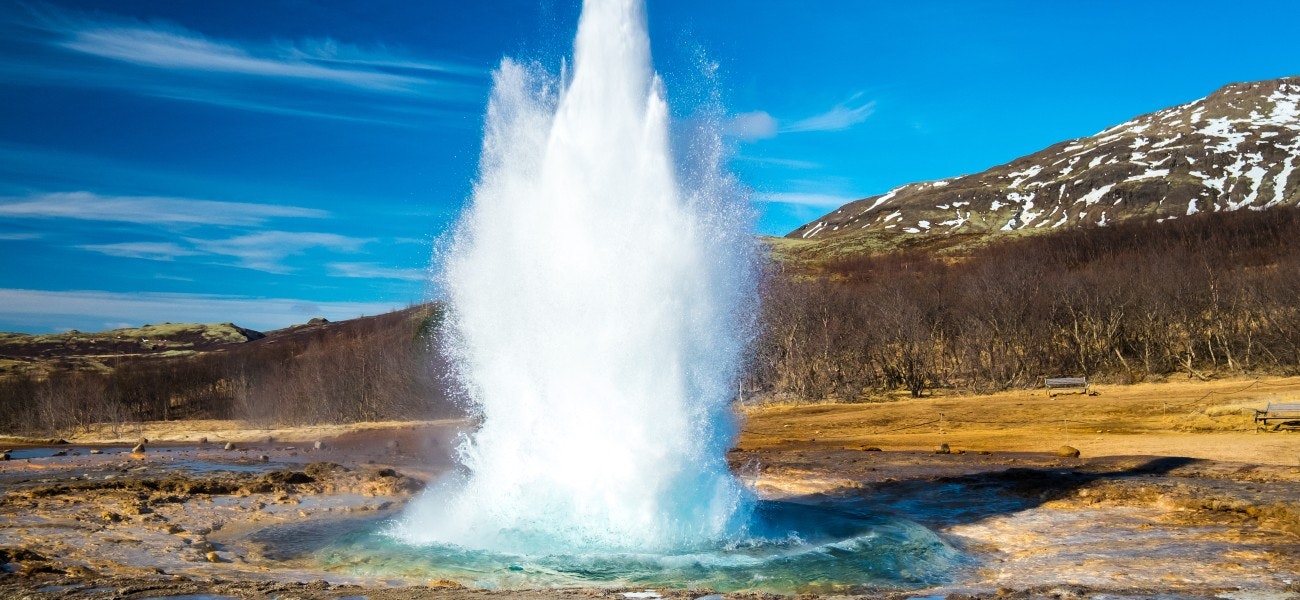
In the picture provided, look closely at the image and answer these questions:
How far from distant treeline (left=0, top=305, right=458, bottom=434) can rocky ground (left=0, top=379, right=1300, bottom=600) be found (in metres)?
34.5

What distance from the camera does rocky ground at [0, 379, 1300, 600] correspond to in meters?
12.2

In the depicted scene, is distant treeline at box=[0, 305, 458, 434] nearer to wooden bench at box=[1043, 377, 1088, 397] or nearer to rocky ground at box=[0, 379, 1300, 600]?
rocky ground at box=[0, 379, 1300, 600]

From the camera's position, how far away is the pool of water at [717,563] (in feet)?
42.9

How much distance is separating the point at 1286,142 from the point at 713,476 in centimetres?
19836

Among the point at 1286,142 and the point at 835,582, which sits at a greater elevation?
the point at 1286,142

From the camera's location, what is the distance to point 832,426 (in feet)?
159

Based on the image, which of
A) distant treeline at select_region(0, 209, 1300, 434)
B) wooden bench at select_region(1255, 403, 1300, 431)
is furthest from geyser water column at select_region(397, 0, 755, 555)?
distant treeline at select_region(0, 209, 1300, 434)

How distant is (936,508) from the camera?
68.2 feet

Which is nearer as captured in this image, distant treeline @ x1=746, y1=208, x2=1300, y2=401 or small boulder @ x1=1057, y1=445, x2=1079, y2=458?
small boulder @ x1=1057, y1=445, x2=1079, y2=458

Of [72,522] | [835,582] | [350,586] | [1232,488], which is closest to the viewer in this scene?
[350,586]

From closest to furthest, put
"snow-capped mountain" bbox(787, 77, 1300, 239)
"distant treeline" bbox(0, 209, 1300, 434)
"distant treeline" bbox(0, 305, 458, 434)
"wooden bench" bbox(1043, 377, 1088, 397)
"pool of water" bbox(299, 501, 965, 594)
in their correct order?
"pool of water" bbox(299, 501, 965, 594)
"wooden bench" bbox(1043, 377, 1088, 397)
"distant treeline" bbox(0, 209, 1300, 434)
"distant treeline" bbox(0, 305, 458, 434)
"snow-capped mountain" bbox(787, 77, 1300, 239)

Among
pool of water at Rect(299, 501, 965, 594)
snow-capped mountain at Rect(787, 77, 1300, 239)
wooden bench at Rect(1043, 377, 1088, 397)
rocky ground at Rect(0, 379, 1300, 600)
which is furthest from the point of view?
snow-capped mountain at Rect(787, 77, 1300, 239)

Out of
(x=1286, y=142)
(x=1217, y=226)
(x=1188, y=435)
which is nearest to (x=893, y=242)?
(x=1217, y=226)

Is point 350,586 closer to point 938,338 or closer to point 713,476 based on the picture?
point 713,476
